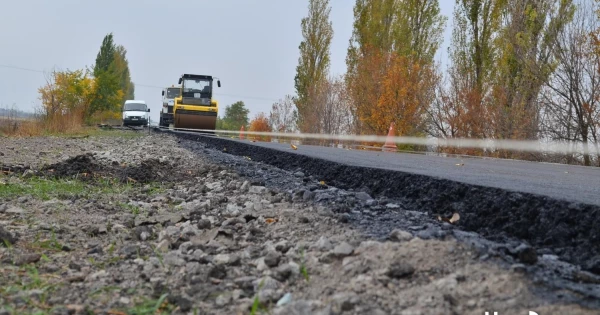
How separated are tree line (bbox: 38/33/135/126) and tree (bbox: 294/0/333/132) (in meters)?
13.2

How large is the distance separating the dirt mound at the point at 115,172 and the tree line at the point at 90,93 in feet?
52.9

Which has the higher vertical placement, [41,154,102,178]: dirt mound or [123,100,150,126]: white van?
[123,100,150,126]: white van

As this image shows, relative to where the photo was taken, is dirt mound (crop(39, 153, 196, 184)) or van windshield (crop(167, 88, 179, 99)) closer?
dirt mound (crop(39, 153, 196, 184))

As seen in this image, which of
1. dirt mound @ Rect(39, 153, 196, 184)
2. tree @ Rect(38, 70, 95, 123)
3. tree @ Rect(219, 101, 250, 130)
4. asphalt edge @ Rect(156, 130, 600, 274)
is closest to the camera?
asphalt edge @ Rect(156, 130, 600, 274)

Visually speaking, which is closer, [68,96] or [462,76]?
[462,76]

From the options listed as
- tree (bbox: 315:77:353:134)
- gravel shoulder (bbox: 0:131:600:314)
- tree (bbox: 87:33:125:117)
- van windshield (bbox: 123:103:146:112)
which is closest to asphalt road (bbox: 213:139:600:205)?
gravel shoulder (bbox: 0:131:600:314)

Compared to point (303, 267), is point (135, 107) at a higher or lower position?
higher

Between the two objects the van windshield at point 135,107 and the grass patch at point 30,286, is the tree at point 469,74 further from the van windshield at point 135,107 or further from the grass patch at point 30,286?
the van windshield at point 135,107

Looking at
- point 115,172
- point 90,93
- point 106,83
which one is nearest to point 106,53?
point 106,83

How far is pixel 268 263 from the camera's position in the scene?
105 inches

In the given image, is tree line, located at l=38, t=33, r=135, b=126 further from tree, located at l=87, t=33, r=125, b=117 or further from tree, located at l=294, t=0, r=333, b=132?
tree, located at l=294, t=0, r=333, b=132

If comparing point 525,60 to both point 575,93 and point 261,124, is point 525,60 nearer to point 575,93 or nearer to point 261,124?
point 575,93

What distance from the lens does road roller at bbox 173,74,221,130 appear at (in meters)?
28.3

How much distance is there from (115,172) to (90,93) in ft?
144
